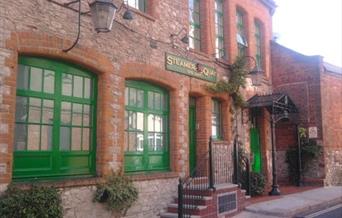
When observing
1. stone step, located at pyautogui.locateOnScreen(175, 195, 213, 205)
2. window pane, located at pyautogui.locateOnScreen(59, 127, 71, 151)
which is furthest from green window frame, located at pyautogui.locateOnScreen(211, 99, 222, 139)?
window pane, located at pyautogui.locateOnScreen(59, 127, 71, 151)

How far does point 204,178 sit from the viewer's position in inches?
407

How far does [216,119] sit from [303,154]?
211 inches

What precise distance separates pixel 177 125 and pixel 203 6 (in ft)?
13.5

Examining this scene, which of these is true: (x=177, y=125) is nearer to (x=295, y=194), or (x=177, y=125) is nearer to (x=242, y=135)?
(x=242, y=135)

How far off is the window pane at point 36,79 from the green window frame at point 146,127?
229 cm

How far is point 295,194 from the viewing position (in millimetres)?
12867

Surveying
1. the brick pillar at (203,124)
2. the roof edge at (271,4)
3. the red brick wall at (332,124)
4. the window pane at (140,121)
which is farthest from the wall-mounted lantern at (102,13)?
the red brick wall at (332,124)

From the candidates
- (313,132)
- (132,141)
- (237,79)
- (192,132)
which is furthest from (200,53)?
(313,132)

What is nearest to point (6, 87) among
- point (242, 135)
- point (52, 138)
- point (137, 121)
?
point (52, 138)

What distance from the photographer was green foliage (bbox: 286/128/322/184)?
1523 cm

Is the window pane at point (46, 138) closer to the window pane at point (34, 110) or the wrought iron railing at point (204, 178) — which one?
the window pane at point (34, 110)

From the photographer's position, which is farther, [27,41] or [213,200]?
[213,200]

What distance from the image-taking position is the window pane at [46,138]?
7113 millimetres

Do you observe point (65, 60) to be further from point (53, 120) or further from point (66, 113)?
point (53, 120)
